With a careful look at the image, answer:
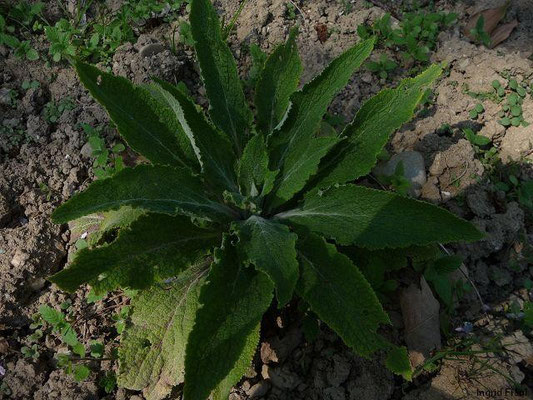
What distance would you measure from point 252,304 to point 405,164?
3.94ft

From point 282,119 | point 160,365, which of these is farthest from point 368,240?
point 160,365

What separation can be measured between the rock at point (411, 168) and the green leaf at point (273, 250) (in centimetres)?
85

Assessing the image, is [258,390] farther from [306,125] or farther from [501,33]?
[501,33]

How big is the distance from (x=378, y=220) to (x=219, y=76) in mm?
896

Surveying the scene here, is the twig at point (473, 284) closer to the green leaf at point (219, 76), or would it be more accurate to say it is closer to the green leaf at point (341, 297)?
the green leaf at point (341, 297)

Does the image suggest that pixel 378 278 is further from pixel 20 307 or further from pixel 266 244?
pixel 20 307

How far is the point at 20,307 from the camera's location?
239 centimetres

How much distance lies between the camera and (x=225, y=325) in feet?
5.59

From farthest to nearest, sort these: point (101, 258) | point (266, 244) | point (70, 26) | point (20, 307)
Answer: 1. point (70, 26)
2. point (20, 307)
3. point (266, 244)
4. point (101, 258)

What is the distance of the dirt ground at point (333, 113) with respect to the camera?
2116mm

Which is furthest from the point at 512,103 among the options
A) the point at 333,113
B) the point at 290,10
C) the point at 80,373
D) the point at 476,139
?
the point at 80,373

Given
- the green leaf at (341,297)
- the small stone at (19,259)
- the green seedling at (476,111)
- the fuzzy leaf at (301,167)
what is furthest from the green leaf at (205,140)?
the green seedling at (476,111)

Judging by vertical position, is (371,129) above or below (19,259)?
below

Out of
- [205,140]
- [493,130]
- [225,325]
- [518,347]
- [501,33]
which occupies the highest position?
[205,140]
